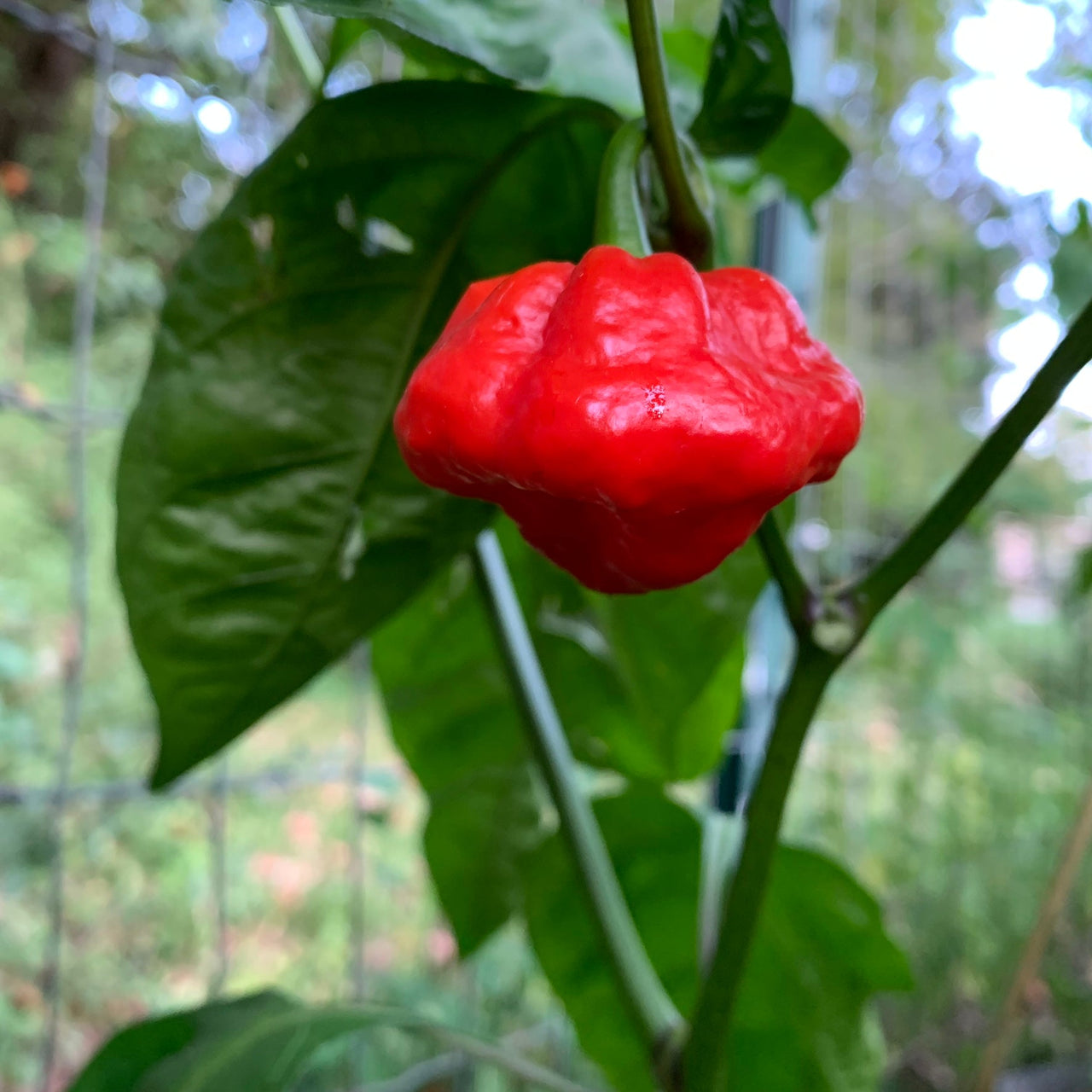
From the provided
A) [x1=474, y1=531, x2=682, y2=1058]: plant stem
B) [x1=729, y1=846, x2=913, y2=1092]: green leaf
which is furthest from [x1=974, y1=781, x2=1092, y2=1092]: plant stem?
[x1=474, y1=531, x2=682, y2=1058]: plant stem

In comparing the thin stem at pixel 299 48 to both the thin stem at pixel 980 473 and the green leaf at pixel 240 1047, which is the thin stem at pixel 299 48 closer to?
the thin stem at pixel 980 473

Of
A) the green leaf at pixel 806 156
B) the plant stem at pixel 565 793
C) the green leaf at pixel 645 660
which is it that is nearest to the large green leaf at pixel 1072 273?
the green leaf at pixel 806 156

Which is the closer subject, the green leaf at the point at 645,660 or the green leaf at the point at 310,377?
the green leaf at the point at 310,377

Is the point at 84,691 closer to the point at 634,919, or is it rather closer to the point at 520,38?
the point at 634,919

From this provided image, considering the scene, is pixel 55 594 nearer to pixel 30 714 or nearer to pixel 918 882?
→ pixel 30 714

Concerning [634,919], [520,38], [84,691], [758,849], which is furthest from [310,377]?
[84,691]

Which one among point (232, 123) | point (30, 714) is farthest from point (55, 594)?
point (232, 123)

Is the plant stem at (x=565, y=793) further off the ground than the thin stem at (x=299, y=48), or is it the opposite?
Answer: the thin stem at (x=299, y=48)
